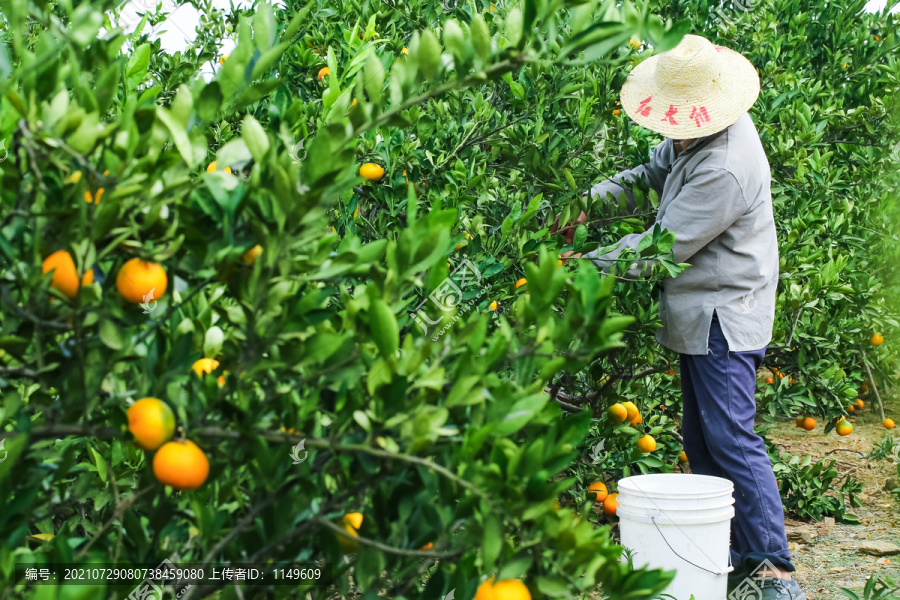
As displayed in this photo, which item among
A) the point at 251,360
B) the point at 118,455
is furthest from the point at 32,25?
the point at 251,360

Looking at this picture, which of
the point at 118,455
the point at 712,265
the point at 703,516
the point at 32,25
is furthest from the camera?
the point at 32,25

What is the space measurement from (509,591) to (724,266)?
2031mm

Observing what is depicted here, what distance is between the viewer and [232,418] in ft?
3.23

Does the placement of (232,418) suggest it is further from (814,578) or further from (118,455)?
(814,578)

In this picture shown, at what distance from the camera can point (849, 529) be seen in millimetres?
3666

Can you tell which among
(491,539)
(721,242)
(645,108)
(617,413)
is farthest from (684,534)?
(491,539)

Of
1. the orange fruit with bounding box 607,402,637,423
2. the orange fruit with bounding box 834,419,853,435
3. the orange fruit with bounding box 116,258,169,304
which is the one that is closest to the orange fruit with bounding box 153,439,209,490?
the orange fruit with bounding box 116,258,169,304

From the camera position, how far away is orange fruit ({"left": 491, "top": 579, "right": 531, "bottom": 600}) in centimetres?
94

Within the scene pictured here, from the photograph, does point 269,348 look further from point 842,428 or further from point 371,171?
point 842,428

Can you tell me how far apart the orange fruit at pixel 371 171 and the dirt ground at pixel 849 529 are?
1.83 m

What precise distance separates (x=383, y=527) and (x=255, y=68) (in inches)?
24.2

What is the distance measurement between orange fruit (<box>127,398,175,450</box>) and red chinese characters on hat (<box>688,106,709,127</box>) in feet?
7.24

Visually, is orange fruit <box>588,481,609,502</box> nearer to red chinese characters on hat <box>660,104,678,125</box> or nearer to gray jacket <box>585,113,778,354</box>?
gray jacket <box>585,113,778,354</box>

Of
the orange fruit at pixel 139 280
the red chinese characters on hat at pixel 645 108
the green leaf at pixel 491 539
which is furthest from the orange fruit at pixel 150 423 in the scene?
the red chinese characters on hat at pixel 645 108
